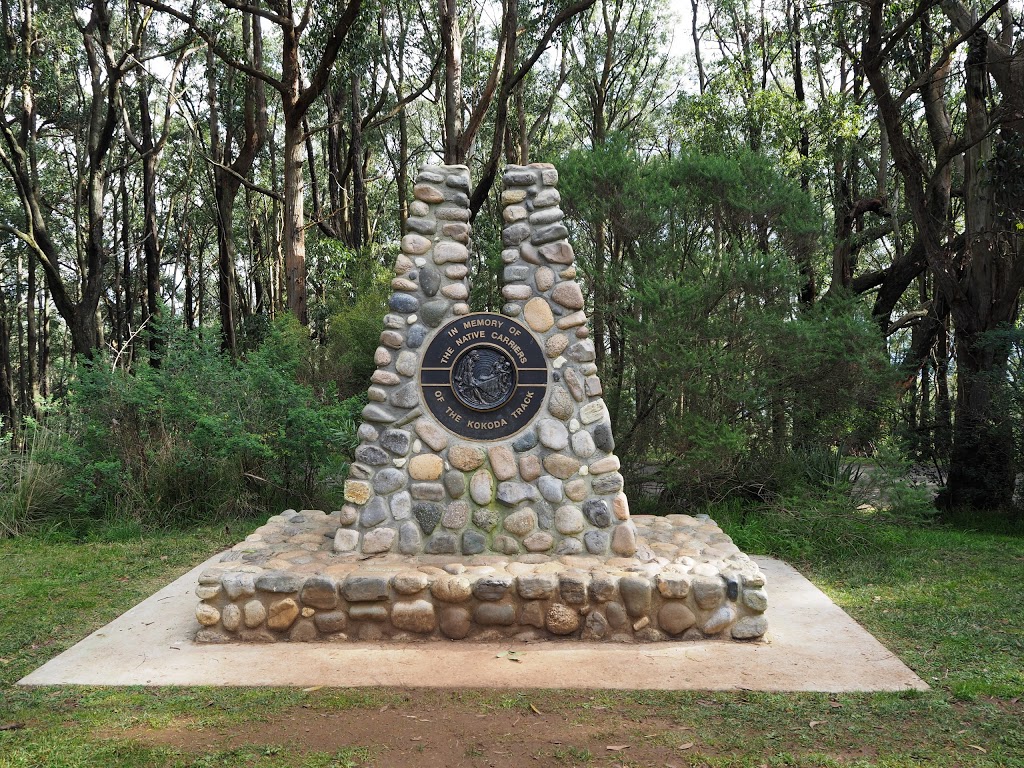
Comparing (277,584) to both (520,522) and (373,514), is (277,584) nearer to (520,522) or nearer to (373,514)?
(373,514)

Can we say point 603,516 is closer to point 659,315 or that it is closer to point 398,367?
point 398,367

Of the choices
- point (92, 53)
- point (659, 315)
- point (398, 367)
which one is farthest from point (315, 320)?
point (398, 367)

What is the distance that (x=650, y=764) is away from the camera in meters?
3.04

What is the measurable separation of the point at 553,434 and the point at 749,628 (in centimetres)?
167

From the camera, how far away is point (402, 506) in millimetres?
5059

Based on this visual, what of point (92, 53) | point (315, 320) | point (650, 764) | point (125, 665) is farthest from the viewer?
point (315, 320)

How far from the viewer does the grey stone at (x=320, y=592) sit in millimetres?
4434

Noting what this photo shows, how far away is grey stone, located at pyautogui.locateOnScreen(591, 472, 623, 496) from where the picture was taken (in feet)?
Result: 16.7

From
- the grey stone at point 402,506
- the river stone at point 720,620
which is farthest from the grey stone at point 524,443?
the river stone at point 720,620

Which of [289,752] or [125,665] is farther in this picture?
[125,665]

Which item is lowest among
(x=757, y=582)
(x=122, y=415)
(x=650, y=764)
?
(x=650, y=764)

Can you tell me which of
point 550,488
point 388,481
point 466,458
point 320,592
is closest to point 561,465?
point 550,488

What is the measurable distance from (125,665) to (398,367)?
2.34m

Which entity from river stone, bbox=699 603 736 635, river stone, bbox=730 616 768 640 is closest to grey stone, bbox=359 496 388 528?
river stone, bbox=699 603 736 635
